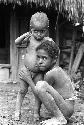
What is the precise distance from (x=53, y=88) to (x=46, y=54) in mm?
446

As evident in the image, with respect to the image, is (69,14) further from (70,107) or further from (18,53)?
(70,107)

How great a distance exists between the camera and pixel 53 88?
3988 mm

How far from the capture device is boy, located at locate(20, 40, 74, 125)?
3.89m

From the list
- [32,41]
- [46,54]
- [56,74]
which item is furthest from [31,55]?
[56,74]

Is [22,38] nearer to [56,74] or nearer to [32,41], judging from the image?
[32,41]

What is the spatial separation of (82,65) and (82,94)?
195 centimetres

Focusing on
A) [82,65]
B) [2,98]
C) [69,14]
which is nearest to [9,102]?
[2,98]

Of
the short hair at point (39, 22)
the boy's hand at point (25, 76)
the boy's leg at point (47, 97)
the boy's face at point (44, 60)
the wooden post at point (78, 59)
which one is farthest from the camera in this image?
the wooden post at point (78, 59)

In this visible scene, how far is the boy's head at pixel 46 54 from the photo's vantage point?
3.95 metres

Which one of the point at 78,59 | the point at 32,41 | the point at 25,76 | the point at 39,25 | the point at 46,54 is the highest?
the point at 39,25

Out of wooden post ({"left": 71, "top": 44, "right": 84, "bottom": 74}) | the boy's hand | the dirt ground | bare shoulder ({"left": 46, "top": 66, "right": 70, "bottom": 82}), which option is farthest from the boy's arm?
wooden post ({"left": 71, "top": 44, "right": 84, "bottom": 74})

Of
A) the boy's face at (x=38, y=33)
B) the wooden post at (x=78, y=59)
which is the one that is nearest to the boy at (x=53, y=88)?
the boy's face at (x=38, y=33)

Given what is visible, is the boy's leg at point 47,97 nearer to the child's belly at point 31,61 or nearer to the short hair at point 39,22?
the child's belly at point 31,61

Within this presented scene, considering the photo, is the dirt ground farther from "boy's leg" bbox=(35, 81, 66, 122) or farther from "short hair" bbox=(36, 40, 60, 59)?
"short hair" bbox=(36, 40, 60, 59)
